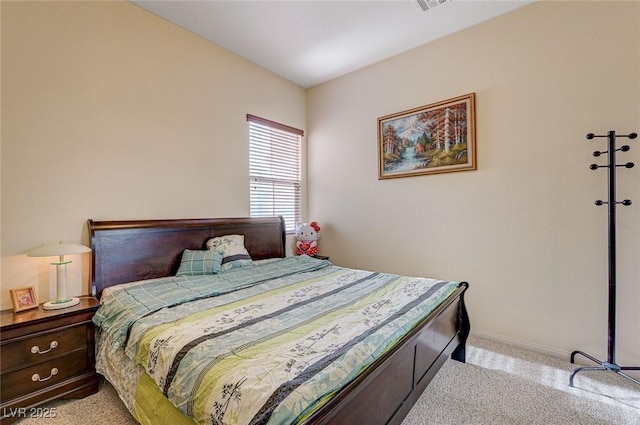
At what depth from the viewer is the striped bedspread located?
98cm

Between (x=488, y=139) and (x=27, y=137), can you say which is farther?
(x=488, y=139)

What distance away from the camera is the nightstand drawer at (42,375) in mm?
1644

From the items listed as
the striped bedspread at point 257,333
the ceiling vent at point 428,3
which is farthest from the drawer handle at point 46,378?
the ceiling vent at point 428,3

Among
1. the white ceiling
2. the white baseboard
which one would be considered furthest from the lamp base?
the white baseboard

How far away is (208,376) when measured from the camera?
1.09 meters

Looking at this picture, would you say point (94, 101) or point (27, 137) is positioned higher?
point (94, 101)

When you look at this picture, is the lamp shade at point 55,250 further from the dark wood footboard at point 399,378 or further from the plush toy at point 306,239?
the plush toy at point 306,239

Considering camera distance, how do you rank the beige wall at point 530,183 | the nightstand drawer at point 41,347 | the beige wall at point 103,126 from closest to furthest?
the nightstand drawer at point 41,347
the beige wall at point 103,126
the beige wall at point 530,183

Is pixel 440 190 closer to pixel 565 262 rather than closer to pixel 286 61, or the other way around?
pixel 565 262

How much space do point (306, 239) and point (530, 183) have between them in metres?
2.49

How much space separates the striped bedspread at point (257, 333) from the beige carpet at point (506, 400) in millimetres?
417

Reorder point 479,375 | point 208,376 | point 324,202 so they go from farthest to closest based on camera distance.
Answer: point 324,202 → point 479,375 → point 208,376

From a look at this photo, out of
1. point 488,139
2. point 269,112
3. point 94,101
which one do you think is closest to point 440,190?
point 488,139

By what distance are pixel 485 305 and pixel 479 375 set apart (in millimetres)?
822
